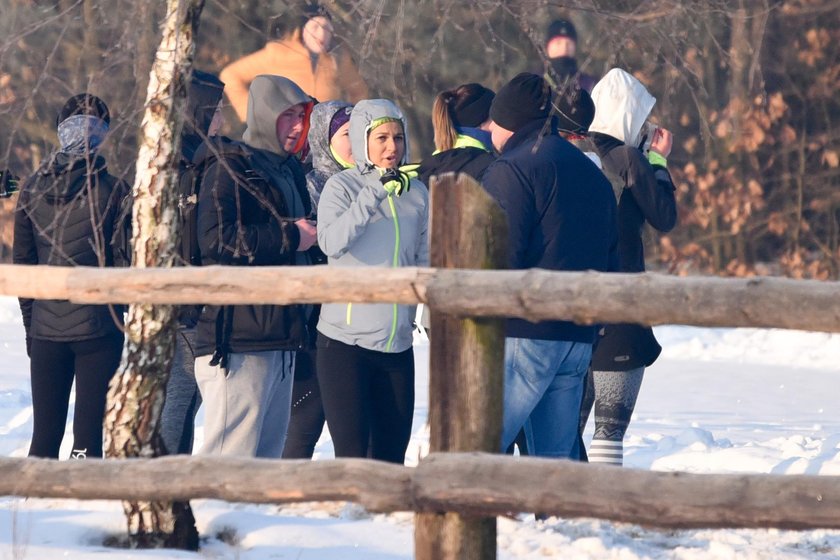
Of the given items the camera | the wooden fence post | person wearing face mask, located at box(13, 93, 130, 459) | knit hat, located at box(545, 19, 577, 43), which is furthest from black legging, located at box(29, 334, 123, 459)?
knit hat, located at box(545, 19, 577, 43)

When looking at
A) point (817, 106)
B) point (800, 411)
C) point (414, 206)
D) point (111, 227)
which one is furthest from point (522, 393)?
point (817, 106)

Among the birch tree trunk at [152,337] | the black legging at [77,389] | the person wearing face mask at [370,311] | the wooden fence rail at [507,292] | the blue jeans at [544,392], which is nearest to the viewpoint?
the wooden fence rail at [507,292]

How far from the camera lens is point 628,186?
21.7ft

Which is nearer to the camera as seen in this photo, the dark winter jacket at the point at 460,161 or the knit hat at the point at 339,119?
the knit hat at the point at 339,119

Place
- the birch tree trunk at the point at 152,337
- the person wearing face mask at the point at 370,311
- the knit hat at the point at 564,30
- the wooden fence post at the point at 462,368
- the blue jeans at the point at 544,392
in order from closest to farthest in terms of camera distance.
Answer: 1. the wooden fence post at the point at 462,368
2. the birch tree trunk at the point at 152,337
3. the blue jeans at the point at 544,392
4. the person wearing face mask at the point at 370,311
5. the knit hat at the point at 564,30

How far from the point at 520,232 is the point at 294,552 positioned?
5.05ft

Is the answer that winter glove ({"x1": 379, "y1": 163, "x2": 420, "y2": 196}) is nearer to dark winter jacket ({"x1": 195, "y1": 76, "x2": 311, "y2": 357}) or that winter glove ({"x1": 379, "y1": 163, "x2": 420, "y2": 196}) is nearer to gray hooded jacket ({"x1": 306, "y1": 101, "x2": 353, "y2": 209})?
dark winter jacket ({"x1": 195, "y1": 76, "x2": 311, "y2": 357})

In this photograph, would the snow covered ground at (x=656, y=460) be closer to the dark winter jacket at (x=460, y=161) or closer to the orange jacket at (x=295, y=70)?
the dark winter jacket at (x=460, y=161)

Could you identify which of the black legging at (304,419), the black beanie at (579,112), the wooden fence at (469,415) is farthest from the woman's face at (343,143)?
the wooden fence at (469,415)

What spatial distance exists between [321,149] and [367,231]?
0.76 metres

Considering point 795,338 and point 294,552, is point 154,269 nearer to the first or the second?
point 294,552

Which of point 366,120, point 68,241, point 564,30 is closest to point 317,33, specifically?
point 366,120

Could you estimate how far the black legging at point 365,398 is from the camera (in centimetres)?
582

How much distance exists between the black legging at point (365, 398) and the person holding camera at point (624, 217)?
1064 millimetres
